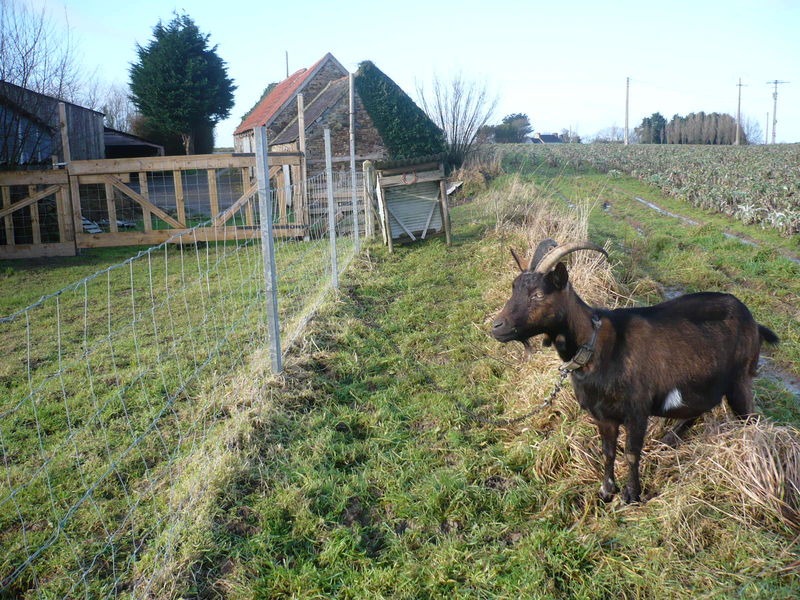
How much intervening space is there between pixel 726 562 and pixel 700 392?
3.10ft

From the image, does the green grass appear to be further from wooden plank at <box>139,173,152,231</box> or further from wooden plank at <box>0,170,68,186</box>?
wooden plank at <box>0,170,68,186</box>

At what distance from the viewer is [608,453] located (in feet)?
11.3

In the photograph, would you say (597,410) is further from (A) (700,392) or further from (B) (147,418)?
(B) (147,418)

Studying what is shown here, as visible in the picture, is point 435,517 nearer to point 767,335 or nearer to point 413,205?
point 767,335

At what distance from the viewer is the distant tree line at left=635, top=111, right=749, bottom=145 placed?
220 ft

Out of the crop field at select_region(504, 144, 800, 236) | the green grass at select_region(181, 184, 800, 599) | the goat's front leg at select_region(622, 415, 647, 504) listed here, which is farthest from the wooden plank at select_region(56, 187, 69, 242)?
the crop field at select_region(504, 144, 800, 236)

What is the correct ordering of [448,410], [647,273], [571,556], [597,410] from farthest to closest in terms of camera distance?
[647,273] < [448,410] < [597,410] < [571,556]

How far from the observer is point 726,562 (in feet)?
9.37

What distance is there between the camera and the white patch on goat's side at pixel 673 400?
3.38 meters

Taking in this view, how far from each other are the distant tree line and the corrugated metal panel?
64836 millimetres

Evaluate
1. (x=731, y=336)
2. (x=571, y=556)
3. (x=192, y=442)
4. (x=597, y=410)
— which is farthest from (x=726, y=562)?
(x=192, y=442)

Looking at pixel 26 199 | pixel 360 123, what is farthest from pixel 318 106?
pixel 26 199

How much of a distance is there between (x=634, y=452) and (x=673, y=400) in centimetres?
38

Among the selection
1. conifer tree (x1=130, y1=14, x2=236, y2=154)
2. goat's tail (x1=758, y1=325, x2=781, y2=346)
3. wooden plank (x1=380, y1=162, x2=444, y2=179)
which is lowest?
goat's tail (x1=758, y1=325, x2=781, y2=346)
